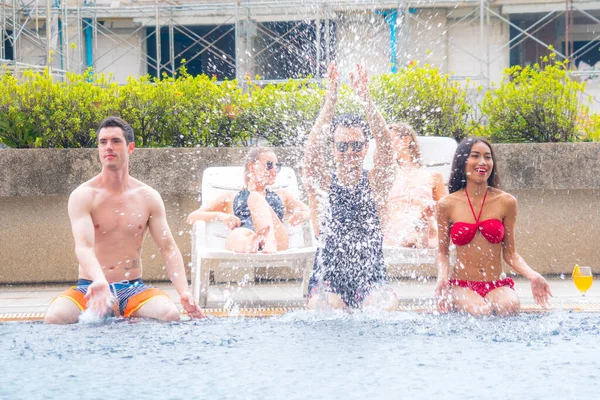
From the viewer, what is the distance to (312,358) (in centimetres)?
390

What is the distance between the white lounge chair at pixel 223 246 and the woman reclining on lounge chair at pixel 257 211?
11 cm

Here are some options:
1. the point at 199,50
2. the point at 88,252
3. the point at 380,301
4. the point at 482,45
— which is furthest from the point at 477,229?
the point at 199,50

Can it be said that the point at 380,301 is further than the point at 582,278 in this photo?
No

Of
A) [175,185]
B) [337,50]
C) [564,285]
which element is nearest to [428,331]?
[564,285]

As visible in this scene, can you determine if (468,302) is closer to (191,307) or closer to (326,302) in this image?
(326,302)

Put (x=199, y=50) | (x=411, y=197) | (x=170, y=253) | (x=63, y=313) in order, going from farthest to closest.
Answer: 1. (x=199, y=50)
2. (x=411, y=197)
3. (x=170, y=253)
4. (x=63, y=313)

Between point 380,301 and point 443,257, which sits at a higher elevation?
point 443,257

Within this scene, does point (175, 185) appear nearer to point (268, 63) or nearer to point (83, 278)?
point (83, 278)

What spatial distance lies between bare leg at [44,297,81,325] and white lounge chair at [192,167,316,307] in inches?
52.0

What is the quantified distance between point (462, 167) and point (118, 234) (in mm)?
2068

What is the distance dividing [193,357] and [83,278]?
1.05m

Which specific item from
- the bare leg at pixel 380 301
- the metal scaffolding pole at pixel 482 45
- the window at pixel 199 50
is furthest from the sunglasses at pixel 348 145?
the window at pixel 199 50

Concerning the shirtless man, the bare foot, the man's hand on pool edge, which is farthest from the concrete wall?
the man's hand on pool edge

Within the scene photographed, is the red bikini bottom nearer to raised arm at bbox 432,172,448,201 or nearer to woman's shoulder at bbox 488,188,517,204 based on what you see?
woman's shoulder at bbox 488,188,517,204
